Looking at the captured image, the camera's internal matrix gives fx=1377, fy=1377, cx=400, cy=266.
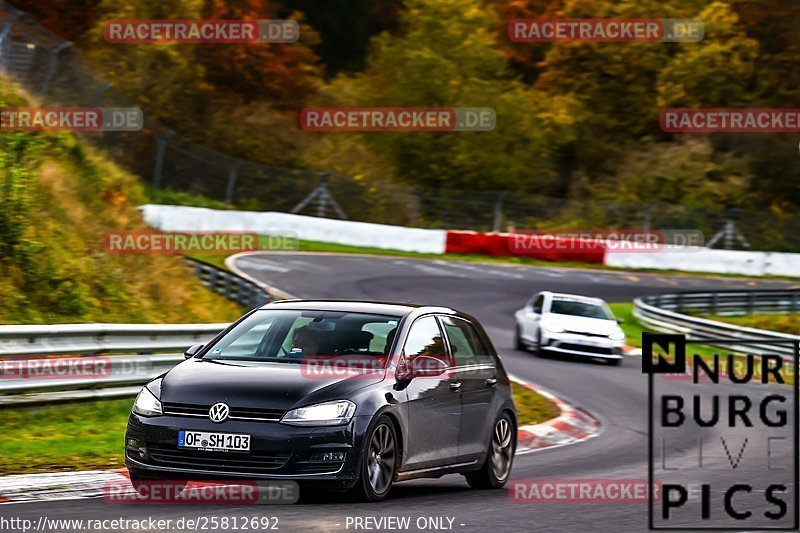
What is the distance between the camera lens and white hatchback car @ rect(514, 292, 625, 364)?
25.4 metres

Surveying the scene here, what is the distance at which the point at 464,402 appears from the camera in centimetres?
1072

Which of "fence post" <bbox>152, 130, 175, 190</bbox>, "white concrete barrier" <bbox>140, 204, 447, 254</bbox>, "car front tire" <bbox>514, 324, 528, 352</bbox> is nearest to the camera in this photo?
"car front tire" <bbox>514, 324, 528, 352</bbox>

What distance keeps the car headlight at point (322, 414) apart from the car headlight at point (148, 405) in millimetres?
858

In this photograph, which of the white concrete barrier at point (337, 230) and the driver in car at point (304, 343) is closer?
the driver in car at point (304, 343)

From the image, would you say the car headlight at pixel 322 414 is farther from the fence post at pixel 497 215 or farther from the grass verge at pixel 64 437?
the fence post at pixel 497 215

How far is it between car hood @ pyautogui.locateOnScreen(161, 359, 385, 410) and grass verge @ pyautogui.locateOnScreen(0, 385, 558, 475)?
187 cm

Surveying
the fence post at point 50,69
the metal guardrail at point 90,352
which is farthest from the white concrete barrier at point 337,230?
the metal guardrail at point 90,352

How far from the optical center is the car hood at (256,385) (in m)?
8.88

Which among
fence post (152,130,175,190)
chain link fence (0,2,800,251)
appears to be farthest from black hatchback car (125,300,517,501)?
fence post (152,130,175,190)

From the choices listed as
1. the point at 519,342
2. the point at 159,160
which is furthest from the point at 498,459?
the point at 159,160

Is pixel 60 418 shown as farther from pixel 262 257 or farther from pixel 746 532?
pixel 262 257

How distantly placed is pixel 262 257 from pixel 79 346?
24.6m

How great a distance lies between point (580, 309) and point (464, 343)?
15.4m

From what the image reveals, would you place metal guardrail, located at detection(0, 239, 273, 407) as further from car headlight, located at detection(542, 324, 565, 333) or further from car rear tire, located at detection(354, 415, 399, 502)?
car headlight, located at detection(542, 324, 565, 333)
